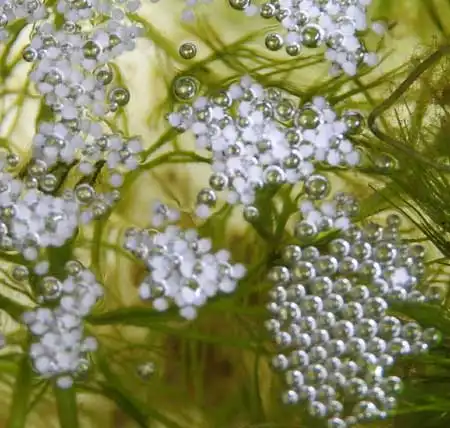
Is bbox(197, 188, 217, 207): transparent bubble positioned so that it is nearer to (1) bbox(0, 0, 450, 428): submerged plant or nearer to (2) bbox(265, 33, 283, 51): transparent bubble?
(1) bbox(0, 0, 450, 428): submerged plant

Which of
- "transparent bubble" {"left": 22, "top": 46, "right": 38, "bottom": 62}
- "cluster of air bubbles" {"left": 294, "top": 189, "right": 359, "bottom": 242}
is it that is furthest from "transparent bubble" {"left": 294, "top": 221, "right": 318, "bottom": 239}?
"transparent bubble" {"left": 22, "top": 46, "right": 38, "bottom": 62}

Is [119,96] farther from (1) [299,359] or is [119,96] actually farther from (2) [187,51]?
(1) [299,359]

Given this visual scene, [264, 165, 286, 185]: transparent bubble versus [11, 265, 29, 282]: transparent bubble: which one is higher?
[264, 165, 286, 185]: transparent bubble

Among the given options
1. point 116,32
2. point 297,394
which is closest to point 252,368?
point 297,394

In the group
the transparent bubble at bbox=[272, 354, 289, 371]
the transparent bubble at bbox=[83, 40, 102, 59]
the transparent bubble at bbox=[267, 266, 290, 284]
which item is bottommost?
the transparent bubble at bbox=[272, 354, 289, 371]

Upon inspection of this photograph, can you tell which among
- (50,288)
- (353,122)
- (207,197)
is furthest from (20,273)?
(353,122)

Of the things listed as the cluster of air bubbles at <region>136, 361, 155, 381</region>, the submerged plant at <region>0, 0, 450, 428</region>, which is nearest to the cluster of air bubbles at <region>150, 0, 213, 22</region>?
the submerged plant at <region>0, 0, 450, 428</region>

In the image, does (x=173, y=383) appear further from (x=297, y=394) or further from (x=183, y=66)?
(x=183, y=66)
